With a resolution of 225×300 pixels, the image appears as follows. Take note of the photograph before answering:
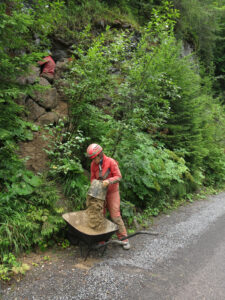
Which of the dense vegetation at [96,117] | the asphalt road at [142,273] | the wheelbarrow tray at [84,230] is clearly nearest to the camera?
the asphalt road at [142,273]

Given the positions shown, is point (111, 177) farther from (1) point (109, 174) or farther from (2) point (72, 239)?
(2) point (72, 239)

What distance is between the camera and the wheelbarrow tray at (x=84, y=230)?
358 centimetres

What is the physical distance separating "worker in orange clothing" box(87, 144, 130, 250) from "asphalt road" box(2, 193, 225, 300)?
54 cm

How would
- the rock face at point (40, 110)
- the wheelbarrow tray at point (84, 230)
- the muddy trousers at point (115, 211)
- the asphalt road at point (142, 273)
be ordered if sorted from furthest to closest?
the rock face at point (40, 110), the muddy trousers at point (115, 211), the wheelbarrow tray at point (84, 230), the asphalt road at point (142, 273)

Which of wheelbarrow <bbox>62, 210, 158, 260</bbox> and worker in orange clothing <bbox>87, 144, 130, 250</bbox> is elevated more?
worker in orange clothing <bbox>87, 144, 130, 250</bbox>

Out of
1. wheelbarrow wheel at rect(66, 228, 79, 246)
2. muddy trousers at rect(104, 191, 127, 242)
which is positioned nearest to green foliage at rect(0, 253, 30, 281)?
wheelbarrow wheel at rect(66, 228, 79, 246)

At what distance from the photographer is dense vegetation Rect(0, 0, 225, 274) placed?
12.9 ft

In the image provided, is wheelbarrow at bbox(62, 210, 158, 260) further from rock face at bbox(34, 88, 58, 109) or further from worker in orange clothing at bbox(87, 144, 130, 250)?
rock face at bbox(34, 88, 58, 109)

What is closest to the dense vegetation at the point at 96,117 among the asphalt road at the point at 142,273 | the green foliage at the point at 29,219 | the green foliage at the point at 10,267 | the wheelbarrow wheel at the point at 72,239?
the green foliage at the point at 29,219

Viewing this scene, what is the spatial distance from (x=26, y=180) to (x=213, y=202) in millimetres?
7233

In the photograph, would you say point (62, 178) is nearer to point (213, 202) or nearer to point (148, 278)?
point (148, 278)

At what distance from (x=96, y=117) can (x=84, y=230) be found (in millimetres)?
3249

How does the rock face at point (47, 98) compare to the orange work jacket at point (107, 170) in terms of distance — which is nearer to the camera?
the orange work jacket at point (107, 170)

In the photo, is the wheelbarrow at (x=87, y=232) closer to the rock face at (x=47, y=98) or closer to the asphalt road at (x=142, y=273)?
the asphalt road at (x=142, y=273)
